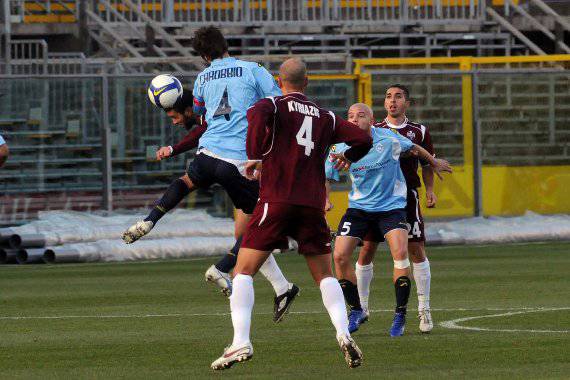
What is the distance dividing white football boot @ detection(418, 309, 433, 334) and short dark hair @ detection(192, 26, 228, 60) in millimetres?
2875

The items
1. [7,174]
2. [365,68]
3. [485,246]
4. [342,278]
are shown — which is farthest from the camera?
[365,68]

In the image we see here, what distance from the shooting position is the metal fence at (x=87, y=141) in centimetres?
2588

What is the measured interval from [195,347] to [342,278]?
59.6 inches

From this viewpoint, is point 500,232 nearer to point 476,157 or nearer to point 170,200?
point 476,157

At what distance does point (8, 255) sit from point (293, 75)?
13.1m

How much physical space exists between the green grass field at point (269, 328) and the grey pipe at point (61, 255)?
1.93m

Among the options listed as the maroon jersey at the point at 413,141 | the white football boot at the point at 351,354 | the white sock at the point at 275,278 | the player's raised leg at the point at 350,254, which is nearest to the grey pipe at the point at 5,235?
the maroon jersey at the point at 413,141

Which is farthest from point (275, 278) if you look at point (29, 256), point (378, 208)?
point (29, 256)

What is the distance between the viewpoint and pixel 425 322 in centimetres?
1174

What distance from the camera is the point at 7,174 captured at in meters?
26.2

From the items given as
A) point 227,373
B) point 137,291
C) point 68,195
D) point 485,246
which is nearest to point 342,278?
point 227,373

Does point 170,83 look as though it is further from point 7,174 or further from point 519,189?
point 519,189

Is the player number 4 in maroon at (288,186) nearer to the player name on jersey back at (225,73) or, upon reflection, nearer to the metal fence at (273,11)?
the player name on jersey back at (225,73)

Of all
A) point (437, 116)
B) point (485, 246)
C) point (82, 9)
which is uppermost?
point (82, 9)
